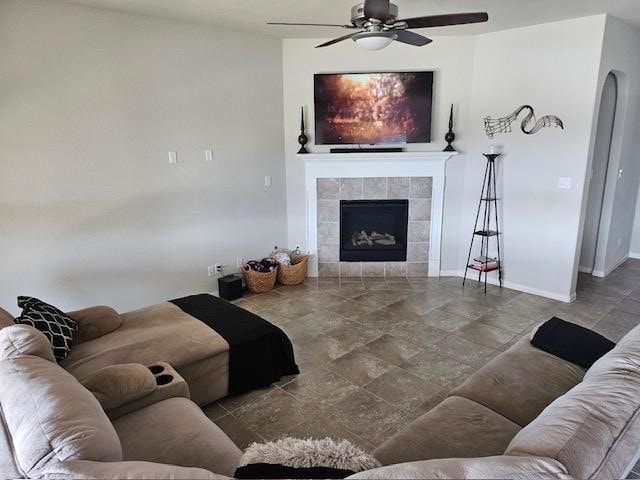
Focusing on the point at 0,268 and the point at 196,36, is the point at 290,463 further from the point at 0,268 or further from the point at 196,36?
the point at 196,36

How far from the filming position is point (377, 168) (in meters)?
5.03

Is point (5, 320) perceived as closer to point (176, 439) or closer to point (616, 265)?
point (176, 439)

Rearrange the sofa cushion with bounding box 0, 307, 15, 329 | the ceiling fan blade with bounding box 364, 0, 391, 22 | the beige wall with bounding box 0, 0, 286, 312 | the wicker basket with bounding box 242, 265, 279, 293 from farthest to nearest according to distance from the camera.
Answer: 1. the wicker basket with bounding box 242, 265, 279, 293
2. the beige wall with bounding box 0, 0, 286, 312
3. the ceiling fan blade with bounding box 364, 0, 391, 22
4. the sofa cushion with bounding box 0, 307, 15, 329

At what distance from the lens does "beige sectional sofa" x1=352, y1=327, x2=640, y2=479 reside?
3.66 ft

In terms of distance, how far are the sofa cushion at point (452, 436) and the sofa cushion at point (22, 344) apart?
1.42m

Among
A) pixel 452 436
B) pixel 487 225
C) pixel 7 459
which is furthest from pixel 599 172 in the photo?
pixel 7 459

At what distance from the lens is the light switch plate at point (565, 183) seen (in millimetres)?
4270

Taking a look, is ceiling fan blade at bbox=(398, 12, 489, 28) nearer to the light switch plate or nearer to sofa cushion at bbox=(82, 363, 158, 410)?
the light switch plate

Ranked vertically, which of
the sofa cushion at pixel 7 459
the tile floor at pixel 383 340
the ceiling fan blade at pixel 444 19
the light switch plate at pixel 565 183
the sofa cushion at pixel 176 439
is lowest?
the tile floor at pixel 383 340

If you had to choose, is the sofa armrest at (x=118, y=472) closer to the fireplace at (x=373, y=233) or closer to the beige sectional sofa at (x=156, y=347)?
the beige sectional sofa at (x=156, y=347)

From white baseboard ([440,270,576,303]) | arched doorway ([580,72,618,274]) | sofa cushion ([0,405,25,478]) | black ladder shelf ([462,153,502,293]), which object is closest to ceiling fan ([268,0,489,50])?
black ladder shelf ([462,153,502,293])

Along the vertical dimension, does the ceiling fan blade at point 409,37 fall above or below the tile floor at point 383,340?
above

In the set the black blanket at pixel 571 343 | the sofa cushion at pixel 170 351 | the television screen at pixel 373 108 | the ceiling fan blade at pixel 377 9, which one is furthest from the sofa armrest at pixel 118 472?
the television screen at pixel 373 108

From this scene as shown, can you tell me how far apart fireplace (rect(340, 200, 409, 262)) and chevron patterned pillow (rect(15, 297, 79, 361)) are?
3.30 metres
